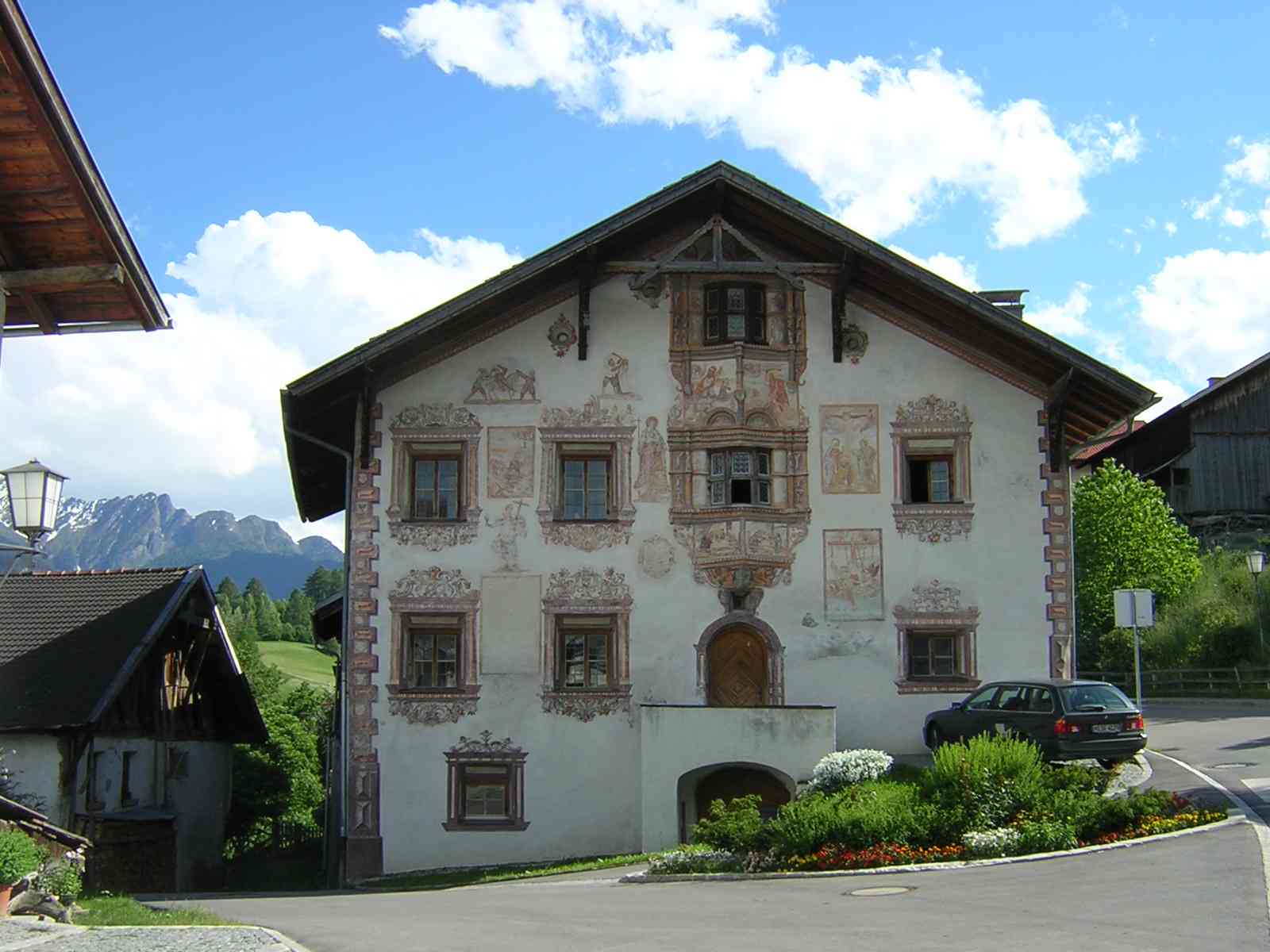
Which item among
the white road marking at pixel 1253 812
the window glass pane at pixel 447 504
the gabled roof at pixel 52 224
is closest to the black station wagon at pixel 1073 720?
the white road marking at pixel 1253 812

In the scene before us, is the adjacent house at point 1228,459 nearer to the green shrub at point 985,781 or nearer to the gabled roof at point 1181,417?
the gabled roof at point 1181,417

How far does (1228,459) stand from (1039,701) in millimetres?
39540

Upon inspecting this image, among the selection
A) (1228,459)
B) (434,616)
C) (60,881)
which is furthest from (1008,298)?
(1228,459)

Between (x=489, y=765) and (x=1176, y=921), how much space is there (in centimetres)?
1567

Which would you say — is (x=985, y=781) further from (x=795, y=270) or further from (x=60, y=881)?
(x=60, y=881)

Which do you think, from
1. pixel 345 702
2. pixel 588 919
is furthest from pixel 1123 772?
pixel 345 702

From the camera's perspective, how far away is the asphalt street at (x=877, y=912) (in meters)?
11.9

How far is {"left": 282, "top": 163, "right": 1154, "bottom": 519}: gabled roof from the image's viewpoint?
2581 centimetres

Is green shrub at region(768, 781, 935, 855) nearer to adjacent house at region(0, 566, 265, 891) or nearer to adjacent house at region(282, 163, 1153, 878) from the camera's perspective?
adjacent house at region(282, 163, 1153, 878)

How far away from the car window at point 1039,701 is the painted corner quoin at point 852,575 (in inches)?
198

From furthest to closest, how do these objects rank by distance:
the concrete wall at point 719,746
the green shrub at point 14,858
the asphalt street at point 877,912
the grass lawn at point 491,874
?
the concrete wall at point 719,746
the grass lawn at point 491,874
the green shrub at point 14,858
the asphalt street at point 877,912

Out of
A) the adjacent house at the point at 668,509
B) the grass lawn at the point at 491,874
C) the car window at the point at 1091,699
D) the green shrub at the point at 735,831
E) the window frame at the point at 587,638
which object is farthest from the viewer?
the window frame at the point at 587,638

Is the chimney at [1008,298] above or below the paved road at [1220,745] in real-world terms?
above

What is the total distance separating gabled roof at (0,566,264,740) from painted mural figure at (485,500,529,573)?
21.4ft
